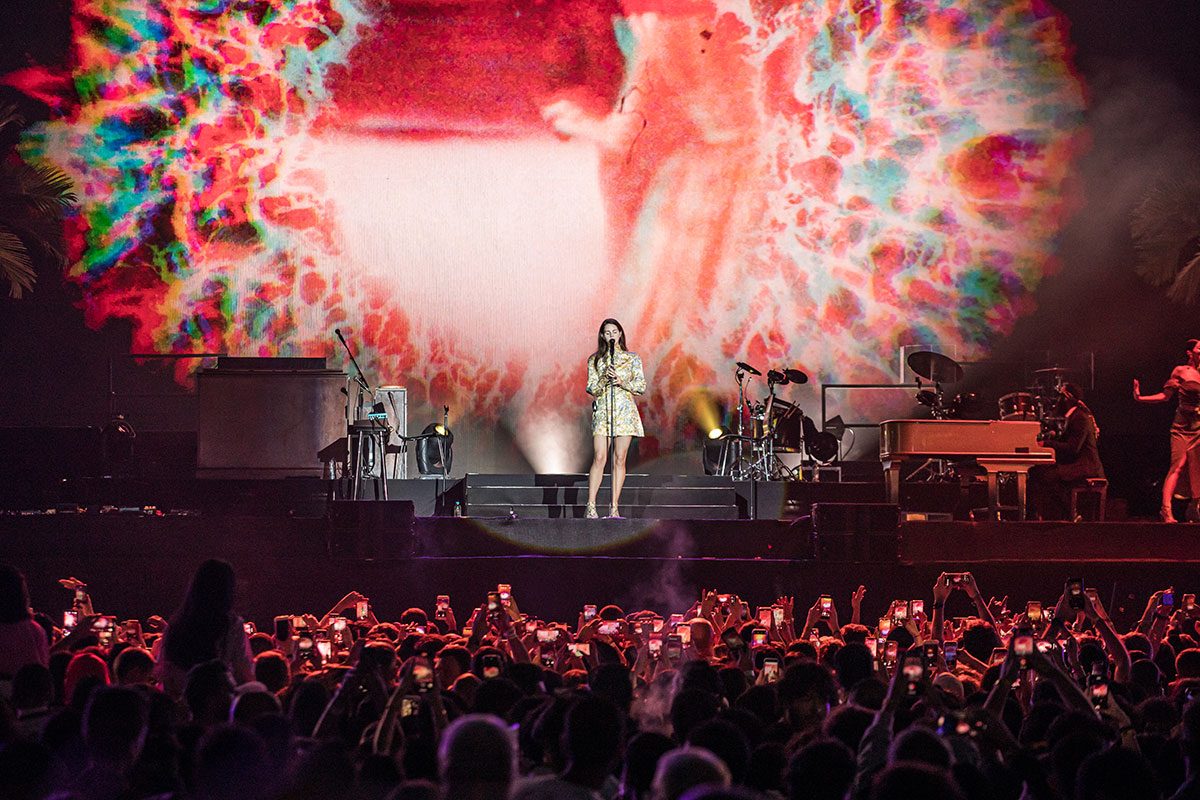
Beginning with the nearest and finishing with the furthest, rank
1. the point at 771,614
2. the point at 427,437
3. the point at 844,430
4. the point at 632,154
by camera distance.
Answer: the point at 771,614, the point at 427,437, the point at 844,430, the point at 632,154

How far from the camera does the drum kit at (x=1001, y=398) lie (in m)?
12.4

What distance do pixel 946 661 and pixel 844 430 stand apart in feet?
31.0

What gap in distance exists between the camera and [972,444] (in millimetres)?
10703

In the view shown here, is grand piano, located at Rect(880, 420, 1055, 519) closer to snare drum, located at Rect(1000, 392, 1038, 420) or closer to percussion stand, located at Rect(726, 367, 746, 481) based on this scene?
snare drum, located at Rect(1000, 392, 1038, 420)

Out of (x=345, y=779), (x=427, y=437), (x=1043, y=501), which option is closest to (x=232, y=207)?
(x=427, y=437)

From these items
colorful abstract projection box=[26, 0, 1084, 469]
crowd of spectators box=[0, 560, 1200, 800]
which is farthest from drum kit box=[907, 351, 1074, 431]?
crowd of spectators box=[0, 560, 1200, 800]

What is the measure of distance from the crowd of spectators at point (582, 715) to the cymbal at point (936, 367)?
22.4 ft

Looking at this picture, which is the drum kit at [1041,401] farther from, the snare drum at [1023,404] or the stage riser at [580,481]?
the stage riser at [580,481]

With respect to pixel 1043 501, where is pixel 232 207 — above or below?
above

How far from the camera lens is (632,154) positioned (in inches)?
623

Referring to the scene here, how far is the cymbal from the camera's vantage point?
12828 millimetres

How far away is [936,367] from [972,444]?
2.32 metres

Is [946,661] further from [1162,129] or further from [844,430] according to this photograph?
[1162,129]

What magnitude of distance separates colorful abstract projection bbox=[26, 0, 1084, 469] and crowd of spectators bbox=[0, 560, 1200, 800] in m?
9.62
